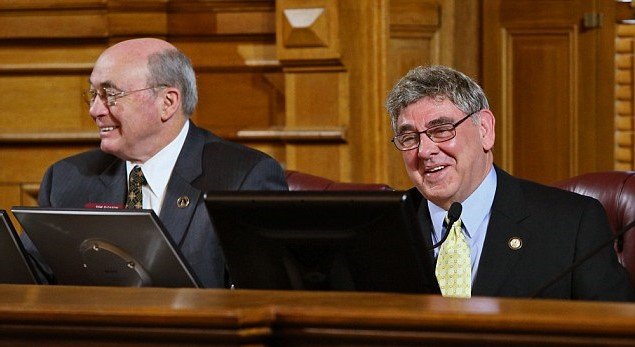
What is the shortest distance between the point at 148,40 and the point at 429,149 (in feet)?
3.20

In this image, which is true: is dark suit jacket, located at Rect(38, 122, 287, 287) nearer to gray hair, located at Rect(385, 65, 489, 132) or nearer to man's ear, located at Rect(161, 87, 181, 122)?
man's ear, located at Rect(161, 87, 181, 122)

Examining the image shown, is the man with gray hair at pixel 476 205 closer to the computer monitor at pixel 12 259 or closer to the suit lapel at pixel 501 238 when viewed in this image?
the suit lapel at pixel 501 238

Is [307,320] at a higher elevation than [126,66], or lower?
lower

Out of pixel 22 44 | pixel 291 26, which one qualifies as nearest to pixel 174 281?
pixel 291 26

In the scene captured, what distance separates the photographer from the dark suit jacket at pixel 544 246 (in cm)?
246

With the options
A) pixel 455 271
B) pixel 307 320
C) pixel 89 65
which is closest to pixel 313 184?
pixel 455 271

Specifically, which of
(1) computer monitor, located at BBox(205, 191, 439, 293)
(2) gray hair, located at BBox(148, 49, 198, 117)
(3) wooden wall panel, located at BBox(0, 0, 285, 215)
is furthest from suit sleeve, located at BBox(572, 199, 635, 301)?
(3) wooden wall panel, located at BBox(0, 0, 285, 215)

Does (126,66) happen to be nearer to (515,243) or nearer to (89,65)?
(515,243)

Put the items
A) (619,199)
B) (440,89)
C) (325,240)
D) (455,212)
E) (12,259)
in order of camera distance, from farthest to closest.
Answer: (619,199), (440,89), (12,259), (455,212), (325,240)

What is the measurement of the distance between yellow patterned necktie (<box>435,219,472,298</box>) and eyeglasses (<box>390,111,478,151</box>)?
25 cm

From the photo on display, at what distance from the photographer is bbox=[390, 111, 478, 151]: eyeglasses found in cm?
263

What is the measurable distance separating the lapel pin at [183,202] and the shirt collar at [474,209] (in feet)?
2.18

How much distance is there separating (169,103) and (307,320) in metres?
1.73

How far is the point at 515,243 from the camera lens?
2564mm
